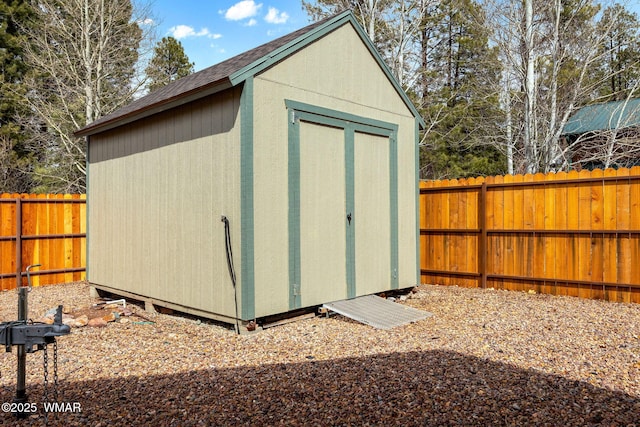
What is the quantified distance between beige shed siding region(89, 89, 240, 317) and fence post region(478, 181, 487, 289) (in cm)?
450

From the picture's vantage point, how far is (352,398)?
318 cm

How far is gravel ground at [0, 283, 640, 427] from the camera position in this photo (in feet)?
9.68

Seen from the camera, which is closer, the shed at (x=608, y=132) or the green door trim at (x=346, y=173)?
the green door trim at (x=346, y=173)

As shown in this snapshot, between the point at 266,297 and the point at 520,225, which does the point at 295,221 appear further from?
the point at 520,225

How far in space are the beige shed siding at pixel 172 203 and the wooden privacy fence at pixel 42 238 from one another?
6.17 ft

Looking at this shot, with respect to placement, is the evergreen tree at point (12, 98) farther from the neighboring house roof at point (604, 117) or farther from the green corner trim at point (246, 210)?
the neighboring house roof at point (604, 117)

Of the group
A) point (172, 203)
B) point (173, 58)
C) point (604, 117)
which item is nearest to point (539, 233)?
point (172, 203)

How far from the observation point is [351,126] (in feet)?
20.1

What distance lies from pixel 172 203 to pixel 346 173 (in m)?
2.25

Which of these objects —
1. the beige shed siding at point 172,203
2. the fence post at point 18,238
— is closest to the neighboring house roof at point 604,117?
the beige shed siding at point 172,203

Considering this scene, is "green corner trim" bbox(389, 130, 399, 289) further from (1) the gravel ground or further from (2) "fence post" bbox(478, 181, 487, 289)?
(2) "fence post" bbox(478, 181, 487, 289)

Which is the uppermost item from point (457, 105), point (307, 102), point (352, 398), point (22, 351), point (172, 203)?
point (457, 105)

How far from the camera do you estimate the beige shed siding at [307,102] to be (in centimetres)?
503

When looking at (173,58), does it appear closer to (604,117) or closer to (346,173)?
(346,173)
